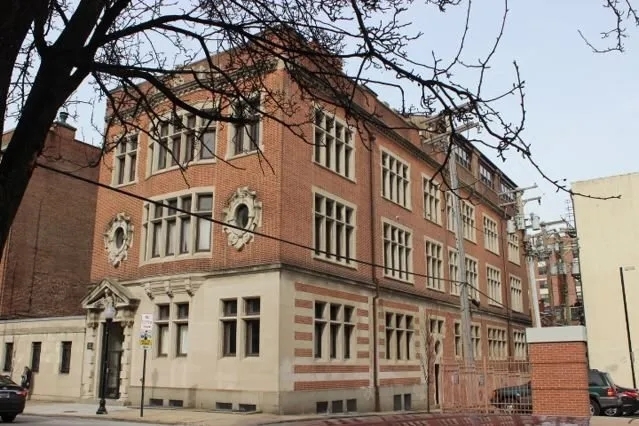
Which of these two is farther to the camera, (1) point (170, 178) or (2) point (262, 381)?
(1) point (170, 178)

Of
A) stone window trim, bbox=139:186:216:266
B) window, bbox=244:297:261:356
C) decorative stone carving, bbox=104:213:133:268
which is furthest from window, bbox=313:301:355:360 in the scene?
decorative stone carving, bbox=104:213:133:268

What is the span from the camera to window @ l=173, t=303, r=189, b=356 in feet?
82.2

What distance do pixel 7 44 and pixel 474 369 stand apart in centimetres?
1998

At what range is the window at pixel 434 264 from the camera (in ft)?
120

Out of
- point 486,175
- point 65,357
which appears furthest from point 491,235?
point 65,357

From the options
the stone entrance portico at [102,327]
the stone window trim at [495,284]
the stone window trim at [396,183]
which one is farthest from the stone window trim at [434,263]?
the stone entrance portico at [102,327]

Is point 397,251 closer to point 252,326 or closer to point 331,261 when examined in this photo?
point 331,261

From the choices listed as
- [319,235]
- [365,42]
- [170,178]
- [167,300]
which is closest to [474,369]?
[319,235]

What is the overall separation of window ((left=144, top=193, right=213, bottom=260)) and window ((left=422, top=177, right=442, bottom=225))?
1508 centimetres

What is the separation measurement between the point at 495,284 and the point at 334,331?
1026 inches

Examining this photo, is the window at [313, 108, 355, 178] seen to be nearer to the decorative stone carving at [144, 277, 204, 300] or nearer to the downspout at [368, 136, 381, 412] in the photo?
the downspout at [368, 136, 381, 412]

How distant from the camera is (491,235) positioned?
49438 mm

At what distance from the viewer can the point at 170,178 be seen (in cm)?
2680

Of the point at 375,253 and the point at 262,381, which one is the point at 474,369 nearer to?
the point at 262,381
